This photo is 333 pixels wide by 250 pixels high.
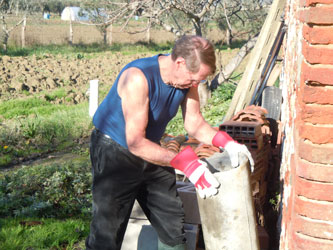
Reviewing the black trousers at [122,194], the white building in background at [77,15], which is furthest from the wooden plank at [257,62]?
the white building in background at [77,15]

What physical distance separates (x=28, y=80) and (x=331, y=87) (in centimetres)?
1253

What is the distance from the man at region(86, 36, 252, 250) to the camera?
9.21ft

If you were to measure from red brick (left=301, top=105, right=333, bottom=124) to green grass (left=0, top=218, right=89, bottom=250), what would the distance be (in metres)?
2.50

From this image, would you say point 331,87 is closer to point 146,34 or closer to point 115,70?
point 115,70

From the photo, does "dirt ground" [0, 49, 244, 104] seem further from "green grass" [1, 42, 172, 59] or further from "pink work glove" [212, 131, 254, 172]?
"pink work glove" [212, 131, 254, 172]

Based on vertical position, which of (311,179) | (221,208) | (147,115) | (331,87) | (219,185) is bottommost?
(221,208)

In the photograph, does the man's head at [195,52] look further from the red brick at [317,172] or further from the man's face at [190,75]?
the red brick at [317,172]

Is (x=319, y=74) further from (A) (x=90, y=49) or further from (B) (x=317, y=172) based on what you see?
(A) (x=90, y=49)

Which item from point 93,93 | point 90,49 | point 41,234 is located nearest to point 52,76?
point 93,93

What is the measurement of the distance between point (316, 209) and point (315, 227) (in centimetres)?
10

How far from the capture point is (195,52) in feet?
9.14

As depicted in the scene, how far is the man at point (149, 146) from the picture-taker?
2.81 m

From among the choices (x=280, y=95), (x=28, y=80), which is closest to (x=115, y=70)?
(x=28, y=80)

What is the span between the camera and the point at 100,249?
314 cm
